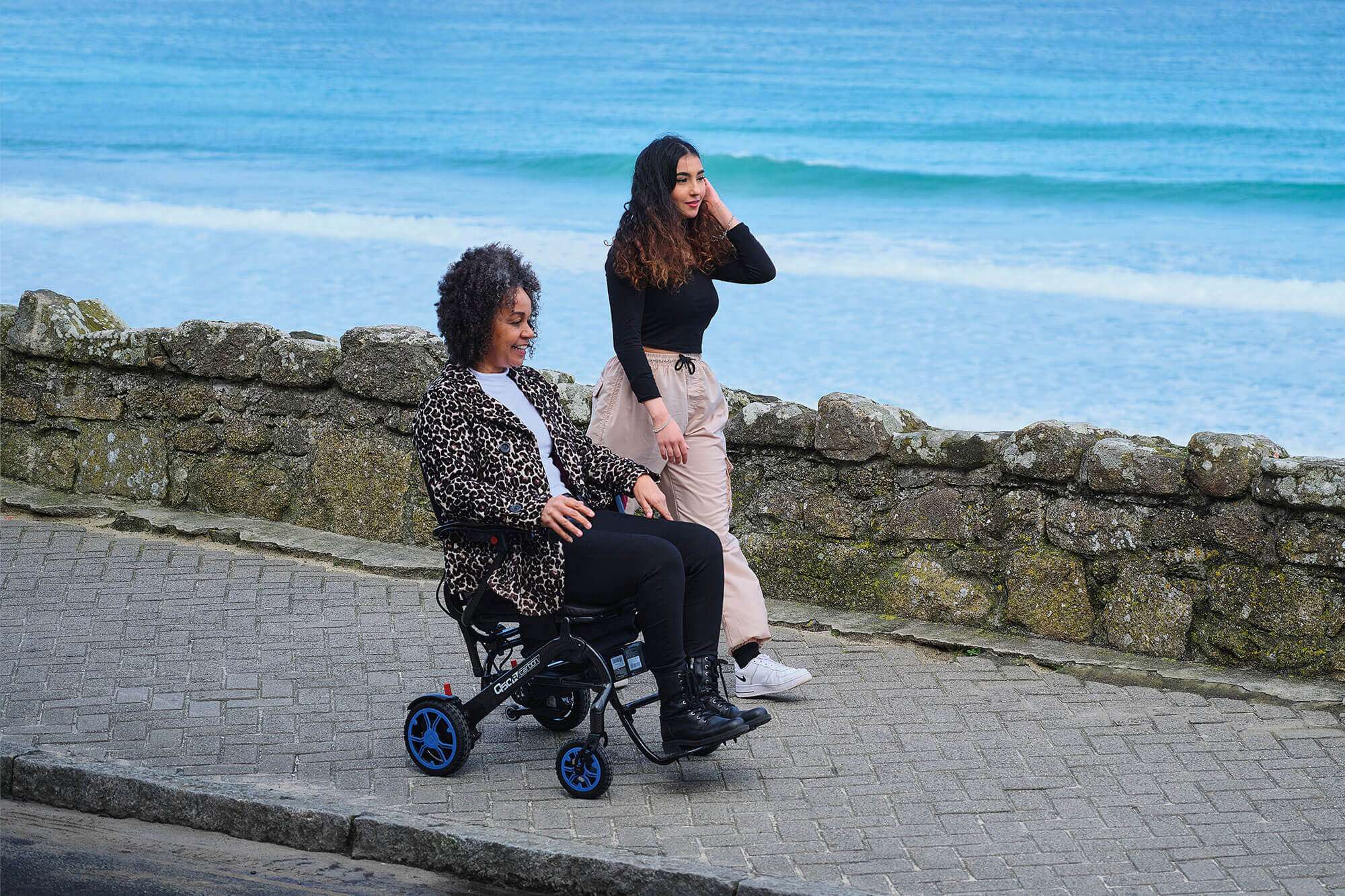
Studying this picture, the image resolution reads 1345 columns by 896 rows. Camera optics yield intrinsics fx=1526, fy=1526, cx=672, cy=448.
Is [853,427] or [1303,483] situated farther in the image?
[853,427]

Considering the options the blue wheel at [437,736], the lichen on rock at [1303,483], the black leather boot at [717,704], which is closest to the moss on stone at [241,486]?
the blue wheel at [437,736]

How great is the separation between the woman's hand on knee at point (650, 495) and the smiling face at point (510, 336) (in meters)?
0.61

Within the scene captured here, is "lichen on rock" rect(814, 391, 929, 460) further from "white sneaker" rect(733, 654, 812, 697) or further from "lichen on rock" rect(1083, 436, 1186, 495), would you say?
"white sneaker" rect(733, 654, 812, 697)

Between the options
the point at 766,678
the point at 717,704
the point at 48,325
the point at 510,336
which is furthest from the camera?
the point at 48,325

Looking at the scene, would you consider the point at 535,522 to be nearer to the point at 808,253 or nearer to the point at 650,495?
the point at 650,495

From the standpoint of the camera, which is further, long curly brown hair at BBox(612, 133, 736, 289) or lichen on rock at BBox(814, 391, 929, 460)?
lichen on rock at BBox(814, 391, 929, 460)

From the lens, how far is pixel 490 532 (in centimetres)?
508

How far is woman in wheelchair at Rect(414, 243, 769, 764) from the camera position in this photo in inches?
198

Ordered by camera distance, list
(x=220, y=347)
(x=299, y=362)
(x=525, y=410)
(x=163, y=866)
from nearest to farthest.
Answer: (x=163, y=866)
(x=525, y=410)
(x=299, y=362)
(x=220, y=347)

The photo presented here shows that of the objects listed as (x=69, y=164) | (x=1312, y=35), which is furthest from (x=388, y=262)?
(x=1312, y=35)

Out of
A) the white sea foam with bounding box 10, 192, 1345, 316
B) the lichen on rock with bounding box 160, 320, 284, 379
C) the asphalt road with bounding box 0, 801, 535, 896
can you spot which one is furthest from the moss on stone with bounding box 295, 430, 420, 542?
the white sea foam with bounding box 10, 192, 1345, 316

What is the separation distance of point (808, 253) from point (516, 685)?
827 inches

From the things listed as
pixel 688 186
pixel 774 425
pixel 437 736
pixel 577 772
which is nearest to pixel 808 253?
pixel 774 425

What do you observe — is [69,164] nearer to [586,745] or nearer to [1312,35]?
[586,745]
